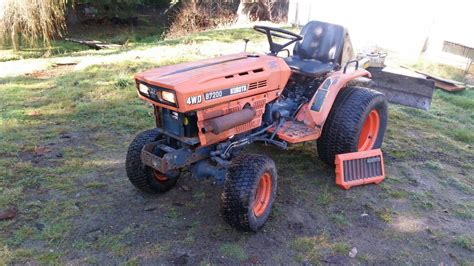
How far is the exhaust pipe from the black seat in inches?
39.8

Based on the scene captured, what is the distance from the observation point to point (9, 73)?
7.61m

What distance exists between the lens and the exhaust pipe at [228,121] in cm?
304

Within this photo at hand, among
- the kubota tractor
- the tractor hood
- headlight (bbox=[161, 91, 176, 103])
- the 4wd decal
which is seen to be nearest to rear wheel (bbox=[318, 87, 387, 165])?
the kubota tractor

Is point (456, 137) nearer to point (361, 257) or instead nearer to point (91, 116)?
point (361, 257)

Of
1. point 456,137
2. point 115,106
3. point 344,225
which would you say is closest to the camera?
point 344,225

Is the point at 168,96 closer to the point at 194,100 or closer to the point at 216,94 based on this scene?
the point at 194,100

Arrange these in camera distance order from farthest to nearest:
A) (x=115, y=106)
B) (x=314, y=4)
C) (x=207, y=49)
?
(x=314, y=4) → (x=207, y=49) → (x=115, y=106)

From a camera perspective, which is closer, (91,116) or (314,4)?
(91,116)

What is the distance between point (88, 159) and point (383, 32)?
764cm

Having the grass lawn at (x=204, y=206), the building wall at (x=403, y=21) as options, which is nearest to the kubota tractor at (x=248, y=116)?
the grass lawn at (x=204, y=206)

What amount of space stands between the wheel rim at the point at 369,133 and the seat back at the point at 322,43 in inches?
27.2

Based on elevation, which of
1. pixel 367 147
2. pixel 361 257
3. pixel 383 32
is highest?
pixel 383 32

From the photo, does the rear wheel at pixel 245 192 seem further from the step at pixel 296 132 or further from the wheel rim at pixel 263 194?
the step at pixel 296 132

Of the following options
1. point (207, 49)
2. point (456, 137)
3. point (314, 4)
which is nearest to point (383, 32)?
point (314, 4)
